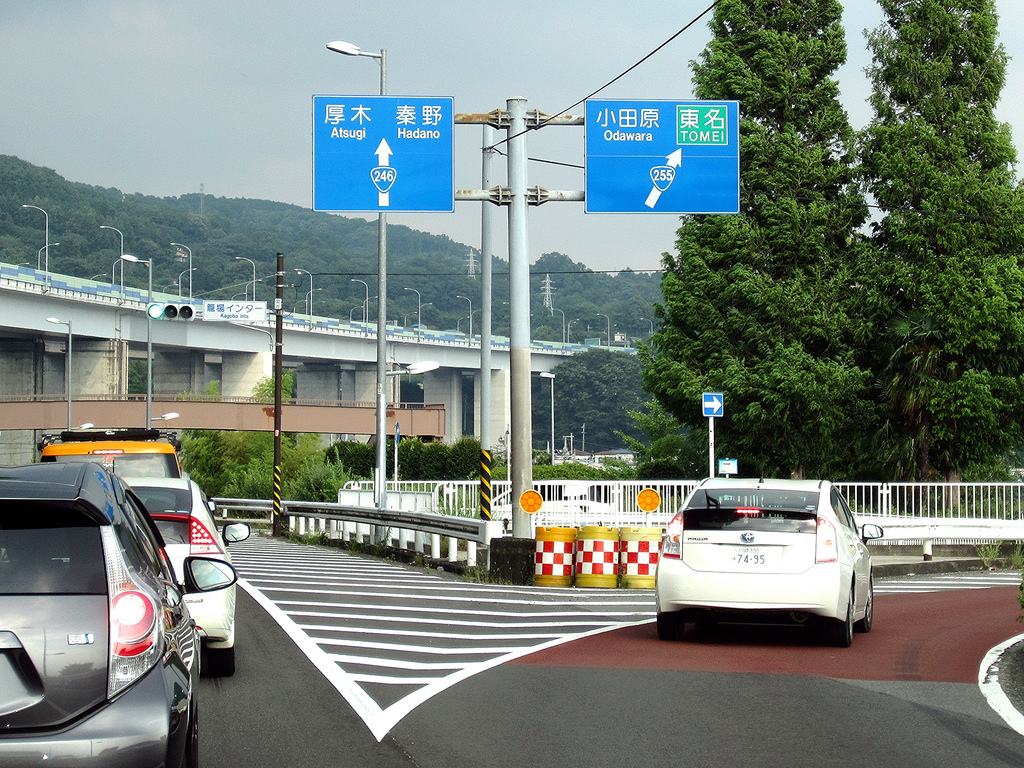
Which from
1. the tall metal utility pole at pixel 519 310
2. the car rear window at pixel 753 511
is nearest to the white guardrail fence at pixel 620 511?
the tall metal utility pole at pixel 519 310

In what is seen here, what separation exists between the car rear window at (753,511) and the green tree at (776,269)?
23947 mm

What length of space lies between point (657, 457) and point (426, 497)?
67.9 ft

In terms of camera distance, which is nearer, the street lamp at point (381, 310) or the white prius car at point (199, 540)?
the white prius car at point (199, 540)

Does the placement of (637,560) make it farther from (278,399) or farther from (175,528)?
(278,399)

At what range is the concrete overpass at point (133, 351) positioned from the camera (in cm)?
7425

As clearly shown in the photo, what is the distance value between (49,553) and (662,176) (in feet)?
56.0

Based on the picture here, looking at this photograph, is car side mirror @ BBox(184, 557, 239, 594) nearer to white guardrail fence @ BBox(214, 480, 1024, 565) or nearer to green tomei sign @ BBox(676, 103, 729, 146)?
white guardrail fence @ BBox(214, 480, 1024, 565)

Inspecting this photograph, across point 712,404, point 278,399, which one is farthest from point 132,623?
point 278,399

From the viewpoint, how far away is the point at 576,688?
31.9 feet

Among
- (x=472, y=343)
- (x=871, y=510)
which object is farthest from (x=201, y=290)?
(x=871, y=510)

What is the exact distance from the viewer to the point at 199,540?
10625 mm

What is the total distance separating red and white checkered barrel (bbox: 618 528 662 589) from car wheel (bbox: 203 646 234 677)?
964 centimetres

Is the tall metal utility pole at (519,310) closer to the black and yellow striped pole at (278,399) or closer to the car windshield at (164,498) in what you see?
the car windshield at (164,498)

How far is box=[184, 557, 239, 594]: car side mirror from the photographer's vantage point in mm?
6340
